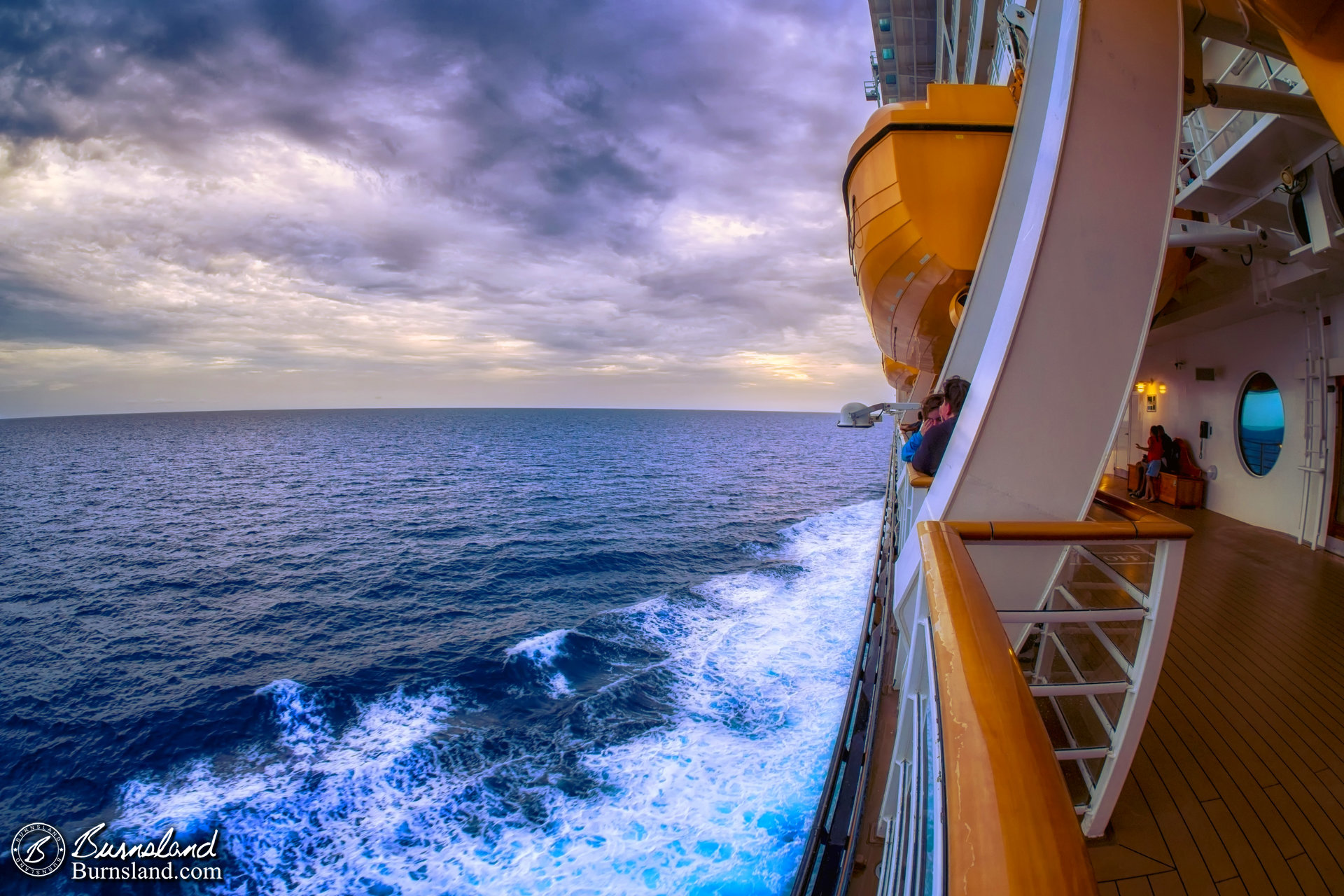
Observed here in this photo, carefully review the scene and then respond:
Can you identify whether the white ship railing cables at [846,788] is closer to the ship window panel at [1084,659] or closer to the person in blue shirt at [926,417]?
the ship window panel at [1084,659]

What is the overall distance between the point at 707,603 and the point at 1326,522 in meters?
8.63

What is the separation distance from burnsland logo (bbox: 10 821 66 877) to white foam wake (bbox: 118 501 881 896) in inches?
21.6

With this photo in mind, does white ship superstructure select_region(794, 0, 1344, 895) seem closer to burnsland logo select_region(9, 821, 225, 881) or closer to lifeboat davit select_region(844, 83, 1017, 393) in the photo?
lifeboat davit select_region(844, 83, 1017, 393)

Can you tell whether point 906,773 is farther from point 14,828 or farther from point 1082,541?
point 14,828

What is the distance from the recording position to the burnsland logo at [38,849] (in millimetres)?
5727

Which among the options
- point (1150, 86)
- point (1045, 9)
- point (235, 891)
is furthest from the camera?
point (235, 891)

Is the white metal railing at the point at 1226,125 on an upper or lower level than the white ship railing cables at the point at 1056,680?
upper

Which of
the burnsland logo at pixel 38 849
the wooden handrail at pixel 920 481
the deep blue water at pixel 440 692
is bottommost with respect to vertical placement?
the burnsland logo at pixel 38 849

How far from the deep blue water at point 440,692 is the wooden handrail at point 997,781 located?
485 cm

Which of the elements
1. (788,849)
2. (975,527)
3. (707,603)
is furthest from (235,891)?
(707,603)

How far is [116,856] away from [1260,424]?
13420mm

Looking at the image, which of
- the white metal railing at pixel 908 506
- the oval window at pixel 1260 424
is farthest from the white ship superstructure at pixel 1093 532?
the oval window at pixel 1260 424

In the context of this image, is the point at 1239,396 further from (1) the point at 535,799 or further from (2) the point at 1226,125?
(1) the point at 535,799

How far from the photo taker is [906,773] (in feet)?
4.69
